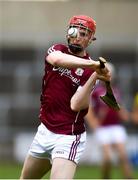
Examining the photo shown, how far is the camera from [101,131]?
1293 centimetres

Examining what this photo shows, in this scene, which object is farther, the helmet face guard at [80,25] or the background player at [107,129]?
the background player at [107,129]

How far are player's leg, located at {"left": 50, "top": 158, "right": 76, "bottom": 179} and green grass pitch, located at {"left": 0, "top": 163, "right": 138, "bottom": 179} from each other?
18.3ft

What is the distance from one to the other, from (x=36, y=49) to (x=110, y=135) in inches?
261

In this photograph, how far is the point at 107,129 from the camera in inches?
510

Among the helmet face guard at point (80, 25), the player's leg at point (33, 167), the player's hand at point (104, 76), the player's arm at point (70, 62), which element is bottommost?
the player's leg at point (33, 167)

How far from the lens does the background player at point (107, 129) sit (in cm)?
1241

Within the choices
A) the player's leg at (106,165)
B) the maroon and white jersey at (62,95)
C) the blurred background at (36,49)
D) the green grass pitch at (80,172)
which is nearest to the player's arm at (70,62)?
the maroon and white jersey at (62,95)

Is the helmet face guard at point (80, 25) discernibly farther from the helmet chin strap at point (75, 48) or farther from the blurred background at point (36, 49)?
the blurred background at point (36, 49)

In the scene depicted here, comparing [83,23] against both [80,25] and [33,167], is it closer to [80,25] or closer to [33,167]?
[80,25]

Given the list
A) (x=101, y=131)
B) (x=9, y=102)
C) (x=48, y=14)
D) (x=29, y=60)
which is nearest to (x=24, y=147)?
(x=9, y=102)

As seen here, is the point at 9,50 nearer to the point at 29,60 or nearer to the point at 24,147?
A: the point at 29,60

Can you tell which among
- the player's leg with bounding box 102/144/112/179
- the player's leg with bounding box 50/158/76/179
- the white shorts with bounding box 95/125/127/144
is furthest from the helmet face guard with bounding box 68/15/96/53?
the white shorts with bounding box 95/125/127/144

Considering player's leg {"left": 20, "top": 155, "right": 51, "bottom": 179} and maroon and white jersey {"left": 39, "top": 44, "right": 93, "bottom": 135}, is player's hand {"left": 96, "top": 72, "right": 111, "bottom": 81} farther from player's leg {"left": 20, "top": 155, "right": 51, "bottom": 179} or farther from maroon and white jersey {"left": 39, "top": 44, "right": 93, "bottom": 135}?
player's leg {"left": 20, "top": 155, "right": 51, "bottom": 179}

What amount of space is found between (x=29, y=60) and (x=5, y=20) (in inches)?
44.0
